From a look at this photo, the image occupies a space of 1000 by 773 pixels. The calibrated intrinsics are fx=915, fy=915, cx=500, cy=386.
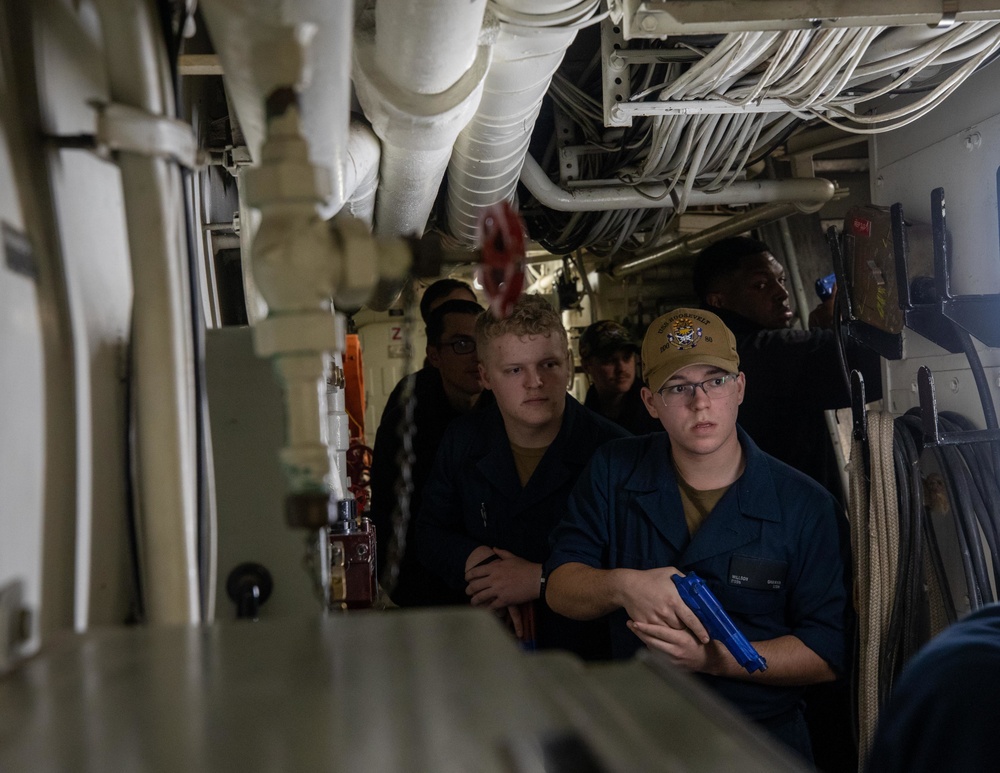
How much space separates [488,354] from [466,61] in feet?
2.96

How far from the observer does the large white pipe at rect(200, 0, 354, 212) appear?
68cm

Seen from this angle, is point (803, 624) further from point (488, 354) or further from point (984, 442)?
point (488, 354)

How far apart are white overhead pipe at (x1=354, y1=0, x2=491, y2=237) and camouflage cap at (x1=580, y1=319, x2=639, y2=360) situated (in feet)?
4.98

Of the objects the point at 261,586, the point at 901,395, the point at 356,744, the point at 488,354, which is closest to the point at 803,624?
the point at 901,395

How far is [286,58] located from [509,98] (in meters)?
1.05

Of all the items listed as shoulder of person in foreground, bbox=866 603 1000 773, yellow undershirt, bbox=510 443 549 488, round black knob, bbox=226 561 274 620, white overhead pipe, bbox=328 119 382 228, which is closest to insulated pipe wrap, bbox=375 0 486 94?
white overhead pipe, bbox=328 119 382 228

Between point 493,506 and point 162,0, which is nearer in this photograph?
point 162,0

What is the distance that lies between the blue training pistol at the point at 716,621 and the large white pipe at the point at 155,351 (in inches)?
41.5

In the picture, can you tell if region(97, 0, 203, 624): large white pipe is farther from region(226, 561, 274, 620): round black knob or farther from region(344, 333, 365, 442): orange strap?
region(344, 333, 365, 442): orange strap

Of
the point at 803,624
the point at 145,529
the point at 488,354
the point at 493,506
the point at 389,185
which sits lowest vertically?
the point at 803,624

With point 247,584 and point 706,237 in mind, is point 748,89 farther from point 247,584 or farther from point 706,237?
point 706,237

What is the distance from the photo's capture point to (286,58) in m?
0.67

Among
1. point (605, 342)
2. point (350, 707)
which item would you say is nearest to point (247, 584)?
point (350, 707)

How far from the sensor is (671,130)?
2.17 m
